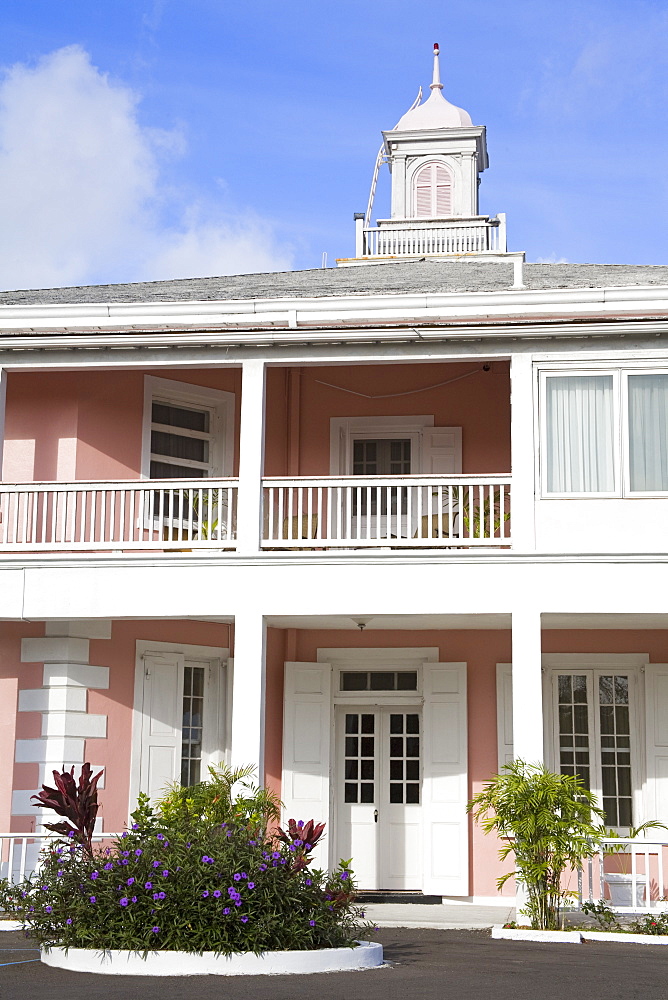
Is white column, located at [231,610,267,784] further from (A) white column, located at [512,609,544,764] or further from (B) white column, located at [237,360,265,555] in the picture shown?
(A) white column, located at [512,609,544,764]

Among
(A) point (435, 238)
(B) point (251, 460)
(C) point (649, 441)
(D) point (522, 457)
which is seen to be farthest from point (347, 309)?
(A) point (435, 238)

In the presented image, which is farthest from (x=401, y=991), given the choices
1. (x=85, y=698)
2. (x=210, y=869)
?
(x=85, y=698)

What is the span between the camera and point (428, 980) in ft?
28.8

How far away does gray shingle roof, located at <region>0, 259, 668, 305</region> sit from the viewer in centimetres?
1731

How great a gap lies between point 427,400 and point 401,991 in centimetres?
896

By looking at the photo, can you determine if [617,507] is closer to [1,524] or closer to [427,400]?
[427,400]

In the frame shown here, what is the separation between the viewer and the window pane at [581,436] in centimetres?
1308

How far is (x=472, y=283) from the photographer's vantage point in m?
17.7

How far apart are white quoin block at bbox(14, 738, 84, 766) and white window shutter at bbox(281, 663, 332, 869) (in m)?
2.69

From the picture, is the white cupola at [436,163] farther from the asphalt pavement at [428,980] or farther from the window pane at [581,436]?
the asphalt pavement at [428,980]

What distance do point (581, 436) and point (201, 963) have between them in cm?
677

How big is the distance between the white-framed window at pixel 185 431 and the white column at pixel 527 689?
4620 millimetres

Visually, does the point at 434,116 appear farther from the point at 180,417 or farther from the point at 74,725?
the point at 74,725

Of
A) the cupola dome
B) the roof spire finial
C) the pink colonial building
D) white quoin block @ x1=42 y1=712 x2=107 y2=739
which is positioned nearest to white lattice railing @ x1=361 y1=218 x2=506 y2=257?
the cupola dome
